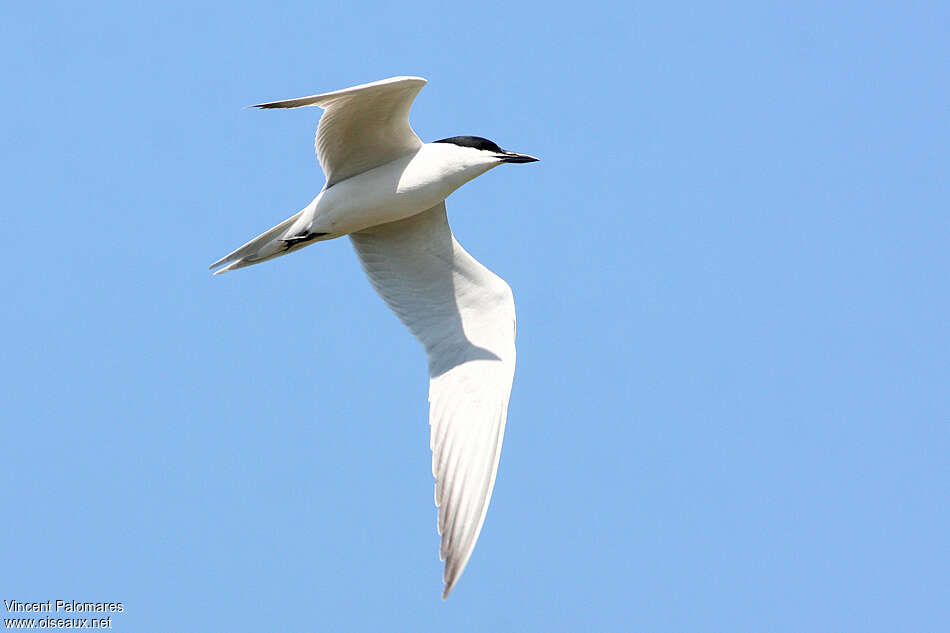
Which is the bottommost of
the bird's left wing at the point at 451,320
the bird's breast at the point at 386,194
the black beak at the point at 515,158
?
the bird's left wing at the point at 451,320

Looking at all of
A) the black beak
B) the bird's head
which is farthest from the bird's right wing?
the black beak

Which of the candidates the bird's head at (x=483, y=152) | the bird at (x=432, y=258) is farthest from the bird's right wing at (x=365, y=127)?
the bird's head at (x=483, y=152)

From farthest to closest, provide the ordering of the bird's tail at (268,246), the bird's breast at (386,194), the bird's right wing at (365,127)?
1. the bird's tail at (268,246)
2. the bird's breast at (386,194)
3. the bird's right wing at (365,127)

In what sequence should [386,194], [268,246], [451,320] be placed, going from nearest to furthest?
1. [386,194]
2. [268,246]
3. [451,320]

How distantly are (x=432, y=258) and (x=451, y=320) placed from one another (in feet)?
1.85

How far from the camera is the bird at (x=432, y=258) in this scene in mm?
8586

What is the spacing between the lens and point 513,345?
971 centimetres

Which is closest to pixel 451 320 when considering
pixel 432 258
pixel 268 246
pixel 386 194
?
pixel 432 258

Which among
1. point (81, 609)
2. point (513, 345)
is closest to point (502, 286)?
point (513, 345)

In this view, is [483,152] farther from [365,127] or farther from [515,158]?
[365,127]

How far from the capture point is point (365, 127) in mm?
8938

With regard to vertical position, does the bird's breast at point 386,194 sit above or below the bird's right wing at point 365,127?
below

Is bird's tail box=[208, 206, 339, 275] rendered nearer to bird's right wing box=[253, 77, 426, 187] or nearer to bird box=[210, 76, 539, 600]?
bird box=[210, 76, 539, 600]

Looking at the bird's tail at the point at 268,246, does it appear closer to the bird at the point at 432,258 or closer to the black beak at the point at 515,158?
the bird at the point at 432,258
